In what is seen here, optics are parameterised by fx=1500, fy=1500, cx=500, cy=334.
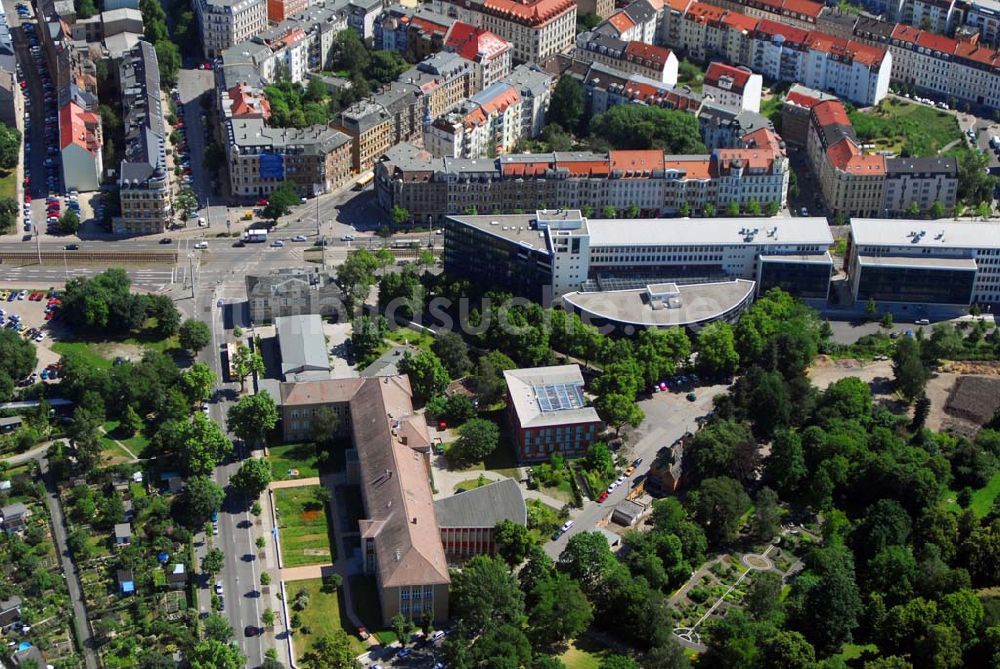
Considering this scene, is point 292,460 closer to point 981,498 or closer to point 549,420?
point 549,420

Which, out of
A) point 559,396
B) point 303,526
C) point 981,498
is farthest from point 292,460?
point 981,498

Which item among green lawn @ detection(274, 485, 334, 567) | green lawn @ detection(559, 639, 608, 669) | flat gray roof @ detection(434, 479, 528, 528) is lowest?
green lawn @ detection(559, 639, 608, 669)

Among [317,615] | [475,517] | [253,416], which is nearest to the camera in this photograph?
[317,615]

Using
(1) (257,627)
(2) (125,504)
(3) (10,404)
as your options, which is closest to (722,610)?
(1) (257,627)

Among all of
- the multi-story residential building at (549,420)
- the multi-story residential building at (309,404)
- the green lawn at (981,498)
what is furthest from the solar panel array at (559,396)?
the green lawn at (981,498)

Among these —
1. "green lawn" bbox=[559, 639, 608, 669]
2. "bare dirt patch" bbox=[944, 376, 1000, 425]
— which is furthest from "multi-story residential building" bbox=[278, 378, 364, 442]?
"bare dirt patch" bbox=[944, 376, 1000, 425]

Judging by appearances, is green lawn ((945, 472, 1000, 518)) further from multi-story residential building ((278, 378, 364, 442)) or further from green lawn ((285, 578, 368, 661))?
multi-story residential building ((278, 378, 364, 442))

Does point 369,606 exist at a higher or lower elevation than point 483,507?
lower
